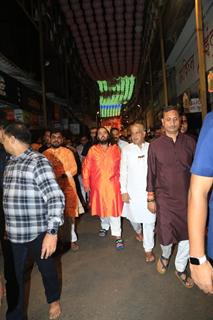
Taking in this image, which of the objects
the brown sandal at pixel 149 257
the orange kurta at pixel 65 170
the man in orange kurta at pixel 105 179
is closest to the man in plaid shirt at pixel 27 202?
the brown sandal at pixel 149 257

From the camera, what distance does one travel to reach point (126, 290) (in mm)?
4012

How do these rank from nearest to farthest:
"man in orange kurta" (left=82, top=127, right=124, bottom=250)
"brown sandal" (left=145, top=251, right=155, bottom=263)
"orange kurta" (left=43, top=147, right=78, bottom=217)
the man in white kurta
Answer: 1. "brown sandal" (left=145, top=251, right=155, bottom=263)
2. the man in white kurta
3. "orange kurta" (left=43, top=147, right=78, bottom=217)
4. "man in orange kurta" (left=82, top=127, right=124, bottom=250)

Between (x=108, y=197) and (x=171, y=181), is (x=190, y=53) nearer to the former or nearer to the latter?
(x=108, y=197)

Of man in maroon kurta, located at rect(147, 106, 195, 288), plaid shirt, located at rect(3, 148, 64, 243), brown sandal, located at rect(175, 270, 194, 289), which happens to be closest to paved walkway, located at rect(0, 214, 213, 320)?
brown sandal, located at rect(175, 270, 194, 289)

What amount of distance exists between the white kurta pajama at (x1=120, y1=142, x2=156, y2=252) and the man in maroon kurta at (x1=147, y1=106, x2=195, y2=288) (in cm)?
77

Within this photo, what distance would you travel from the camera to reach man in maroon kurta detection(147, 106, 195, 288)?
4.00 meters

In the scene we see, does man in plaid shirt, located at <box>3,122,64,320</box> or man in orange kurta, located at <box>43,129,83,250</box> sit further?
man in orange kurta, located at <box>43,129,83,250</box>

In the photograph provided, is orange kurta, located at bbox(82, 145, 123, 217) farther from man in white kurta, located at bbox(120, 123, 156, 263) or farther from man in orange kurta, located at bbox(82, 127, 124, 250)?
man in white kurta, located at bbox(120, 123, 156, 263)

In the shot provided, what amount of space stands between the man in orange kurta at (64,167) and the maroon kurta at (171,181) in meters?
1.71

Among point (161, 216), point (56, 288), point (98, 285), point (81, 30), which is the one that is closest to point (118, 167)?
point (161, 216)

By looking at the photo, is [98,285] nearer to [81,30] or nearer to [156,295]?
[156,295]

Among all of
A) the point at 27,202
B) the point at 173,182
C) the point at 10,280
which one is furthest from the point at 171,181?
the point at 10,280

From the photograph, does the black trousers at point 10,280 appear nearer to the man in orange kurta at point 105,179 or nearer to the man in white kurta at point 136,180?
the man in white kurta at point 136,180

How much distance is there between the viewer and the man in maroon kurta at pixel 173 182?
13.1 ft
